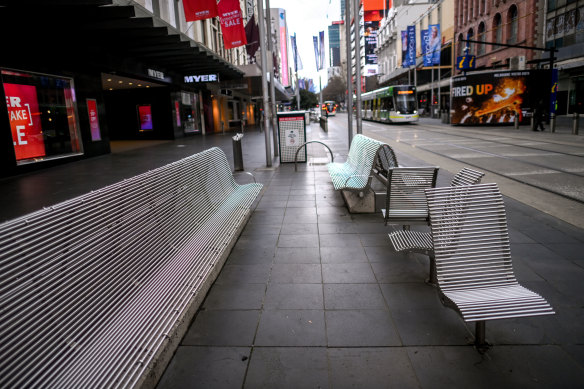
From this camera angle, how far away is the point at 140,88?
26438mm

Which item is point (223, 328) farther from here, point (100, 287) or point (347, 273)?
point (347, 273)

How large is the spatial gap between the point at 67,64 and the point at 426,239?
14641 millimetres

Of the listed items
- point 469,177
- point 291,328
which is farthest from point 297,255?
point 469,177

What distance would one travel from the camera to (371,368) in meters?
2.69

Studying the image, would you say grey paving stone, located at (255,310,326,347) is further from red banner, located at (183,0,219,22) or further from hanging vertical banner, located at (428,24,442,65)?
hanging vertical banner, located at (428,24,442,65)

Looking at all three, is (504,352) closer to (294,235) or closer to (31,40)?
(294,235)

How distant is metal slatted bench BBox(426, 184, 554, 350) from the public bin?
984cm

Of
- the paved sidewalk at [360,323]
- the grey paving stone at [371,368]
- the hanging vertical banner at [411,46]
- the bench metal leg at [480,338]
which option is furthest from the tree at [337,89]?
the grey paving stone at [371,368]

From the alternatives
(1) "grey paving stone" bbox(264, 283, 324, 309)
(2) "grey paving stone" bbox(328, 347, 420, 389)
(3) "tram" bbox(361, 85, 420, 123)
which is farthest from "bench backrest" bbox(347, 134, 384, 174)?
(3) "tram" bbox(361, 85, 420, 123)

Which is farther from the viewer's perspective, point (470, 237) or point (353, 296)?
point (353, 296)

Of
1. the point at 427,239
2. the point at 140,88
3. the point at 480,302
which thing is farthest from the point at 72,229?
the point at 140,88

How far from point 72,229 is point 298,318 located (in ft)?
5.82

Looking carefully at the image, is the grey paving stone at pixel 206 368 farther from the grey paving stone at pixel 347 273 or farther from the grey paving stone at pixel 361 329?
the grey paving stone at pixel 347 273

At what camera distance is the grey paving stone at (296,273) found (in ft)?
13.4
